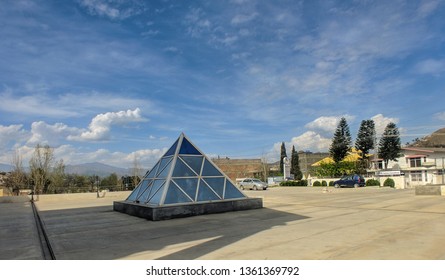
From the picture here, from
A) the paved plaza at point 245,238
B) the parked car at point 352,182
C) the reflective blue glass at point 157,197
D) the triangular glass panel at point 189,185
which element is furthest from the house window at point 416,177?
the reflective blue glass at point 157,197

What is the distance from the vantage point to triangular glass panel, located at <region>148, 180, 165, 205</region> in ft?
43.2

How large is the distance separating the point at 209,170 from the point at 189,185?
64.9 inches

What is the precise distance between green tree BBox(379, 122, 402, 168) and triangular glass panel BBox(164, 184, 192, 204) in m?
52.1

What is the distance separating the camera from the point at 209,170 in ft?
50.3

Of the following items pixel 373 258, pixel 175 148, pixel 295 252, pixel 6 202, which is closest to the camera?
pixel 373 258

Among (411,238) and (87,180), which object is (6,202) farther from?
(411,238)

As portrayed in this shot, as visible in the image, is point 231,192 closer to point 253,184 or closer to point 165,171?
point 165,171


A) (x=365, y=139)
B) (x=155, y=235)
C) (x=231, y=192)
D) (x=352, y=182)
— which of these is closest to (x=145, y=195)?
(x=231, y=192)

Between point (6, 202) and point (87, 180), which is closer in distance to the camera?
point (6, 202)

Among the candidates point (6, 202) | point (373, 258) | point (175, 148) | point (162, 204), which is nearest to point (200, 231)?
point (162, 204)

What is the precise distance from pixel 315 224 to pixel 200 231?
3.65m

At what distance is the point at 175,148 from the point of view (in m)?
15.9

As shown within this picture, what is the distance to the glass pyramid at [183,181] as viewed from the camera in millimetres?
13368

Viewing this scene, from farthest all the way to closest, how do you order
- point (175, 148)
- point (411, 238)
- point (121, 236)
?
1. point (175, 148)
2. point (121, 236)
3. point (411, 238)
